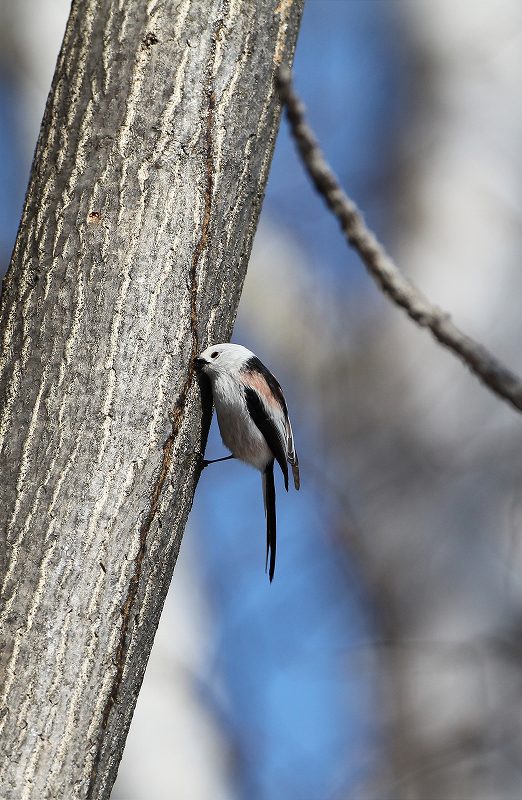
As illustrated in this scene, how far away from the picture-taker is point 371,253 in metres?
1.27

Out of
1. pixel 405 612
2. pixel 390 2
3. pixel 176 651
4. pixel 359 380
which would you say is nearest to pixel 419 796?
pixel 405 612

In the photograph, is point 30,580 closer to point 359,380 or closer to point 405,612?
point 405,612

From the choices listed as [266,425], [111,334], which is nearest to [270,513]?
[266,425]

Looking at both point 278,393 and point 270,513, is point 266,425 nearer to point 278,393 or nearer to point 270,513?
point 278,393

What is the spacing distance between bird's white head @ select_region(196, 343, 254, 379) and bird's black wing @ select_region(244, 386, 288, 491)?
20 cm

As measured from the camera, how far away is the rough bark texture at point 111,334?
1701 millimetres

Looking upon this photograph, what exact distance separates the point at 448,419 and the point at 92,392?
3.65 metres

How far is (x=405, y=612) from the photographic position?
505 cm

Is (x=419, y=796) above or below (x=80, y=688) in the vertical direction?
below

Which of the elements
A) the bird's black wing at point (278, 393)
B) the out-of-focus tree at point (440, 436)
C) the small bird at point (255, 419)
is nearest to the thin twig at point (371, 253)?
the small bird at point (255, 419)

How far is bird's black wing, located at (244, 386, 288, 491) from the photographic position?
2.58 m

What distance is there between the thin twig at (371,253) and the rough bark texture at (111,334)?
702 millimetres

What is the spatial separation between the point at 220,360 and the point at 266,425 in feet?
1.78

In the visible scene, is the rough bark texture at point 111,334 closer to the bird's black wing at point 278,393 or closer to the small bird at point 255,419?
the small bird at point 255,419
